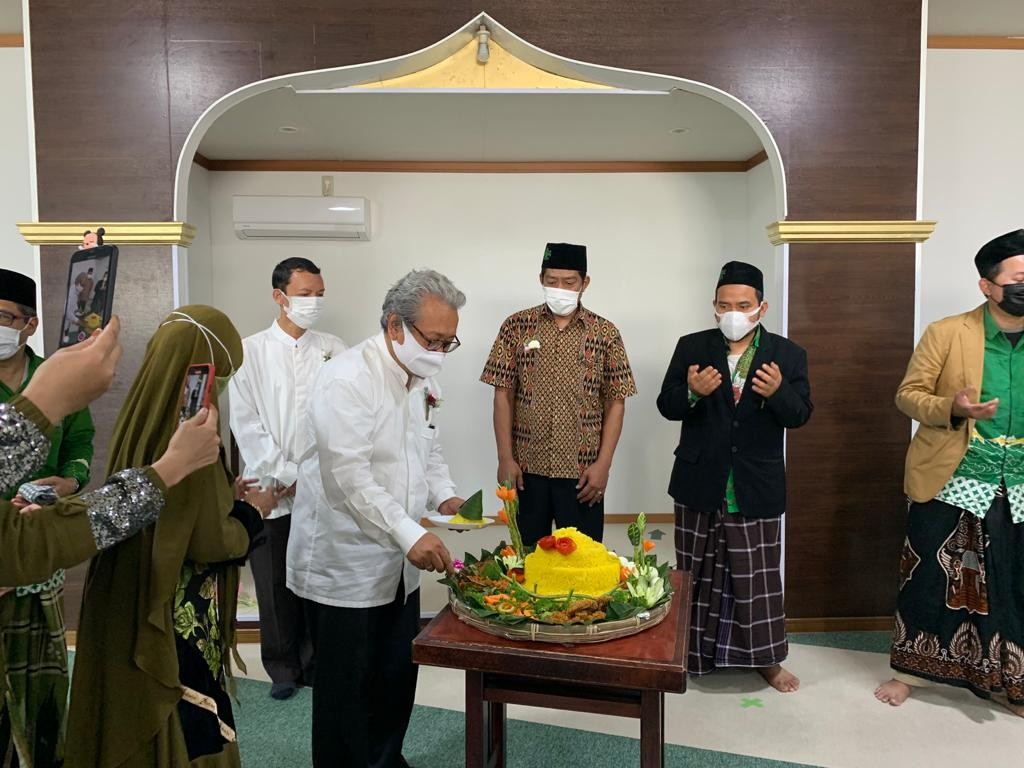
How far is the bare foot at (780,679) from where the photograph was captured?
9.92 feet

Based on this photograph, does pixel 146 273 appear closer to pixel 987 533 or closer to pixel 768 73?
pixel 768 73

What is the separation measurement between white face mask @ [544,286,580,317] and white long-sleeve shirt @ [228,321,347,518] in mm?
1005

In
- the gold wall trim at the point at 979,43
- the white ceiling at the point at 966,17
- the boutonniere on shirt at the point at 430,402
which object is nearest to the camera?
the boutonniere on shirt at the point at 430,402

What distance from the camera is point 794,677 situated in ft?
10.1

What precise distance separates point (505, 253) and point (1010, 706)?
380 cm

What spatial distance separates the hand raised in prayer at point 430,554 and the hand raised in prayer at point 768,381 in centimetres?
145

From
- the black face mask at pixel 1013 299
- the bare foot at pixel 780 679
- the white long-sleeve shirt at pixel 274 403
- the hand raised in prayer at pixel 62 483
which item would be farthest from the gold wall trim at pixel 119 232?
the black face mask at pixel 1013 299

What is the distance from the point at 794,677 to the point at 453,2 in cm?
317

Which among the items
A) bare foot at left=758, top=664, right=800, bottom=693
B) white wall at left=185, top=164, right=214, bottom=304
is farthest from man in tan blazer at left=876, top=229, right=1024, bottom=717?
white wall at left=185, top=164, right=214, bottom=304

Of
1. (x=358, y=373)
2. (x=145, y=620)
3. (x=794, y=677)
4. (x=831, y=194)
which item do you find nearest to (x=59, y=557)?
(x=145, y=620)

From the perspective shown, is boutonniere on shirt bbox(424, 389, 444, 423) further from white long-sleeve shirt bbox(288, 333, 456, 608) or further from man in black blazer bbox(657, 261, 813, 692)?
man in black blazer bbox(657, 261, 813, 692)

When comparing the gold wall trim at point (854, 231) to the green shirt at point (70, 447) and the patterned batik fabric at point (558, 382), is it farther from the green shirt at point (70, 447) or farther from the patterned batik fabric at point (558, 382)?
the green shirt at point (70, 447)

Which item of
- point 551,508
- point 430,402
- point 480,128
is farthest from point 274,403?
point 480,128

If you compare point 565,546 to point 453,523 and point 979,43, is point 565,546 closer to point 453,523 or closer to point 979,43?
point 453,523
